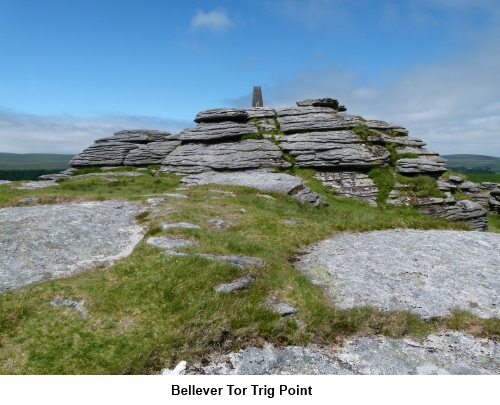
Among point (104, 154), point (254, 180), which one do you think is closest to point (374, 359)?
point (254, 180)

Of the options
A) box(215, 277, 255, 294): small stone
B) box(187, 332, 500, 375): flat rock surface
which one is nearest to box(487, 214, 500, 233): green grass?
box(187, 332, 500, 375): flat rock surface

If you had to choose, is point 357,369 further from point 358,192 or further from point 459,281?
point 358,192

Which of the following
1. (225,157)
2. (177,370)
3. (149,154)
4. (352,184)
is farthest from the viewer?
(149,154)

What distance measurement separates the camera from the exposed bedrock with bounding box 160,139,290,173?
139 ft

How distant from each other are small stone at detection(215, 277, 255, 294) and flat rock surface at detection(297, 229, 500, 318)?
3.18 meters

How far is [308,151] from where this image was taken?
42938mm

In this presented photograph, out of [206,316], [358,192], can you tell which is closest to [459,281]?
[206,316]

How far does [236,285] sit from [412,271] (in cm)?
820

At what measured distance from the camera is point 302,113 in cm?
4800

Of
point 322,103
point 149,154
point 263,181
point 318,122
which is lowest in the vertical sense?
point 263,181

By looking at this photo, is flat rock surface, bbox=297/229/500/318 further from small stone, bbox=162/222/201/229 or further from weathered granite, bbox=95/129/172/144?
weathered granite, bbox=95/129/172/144

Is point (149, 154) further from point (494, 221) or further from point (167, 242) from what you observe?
point (494, 221)
